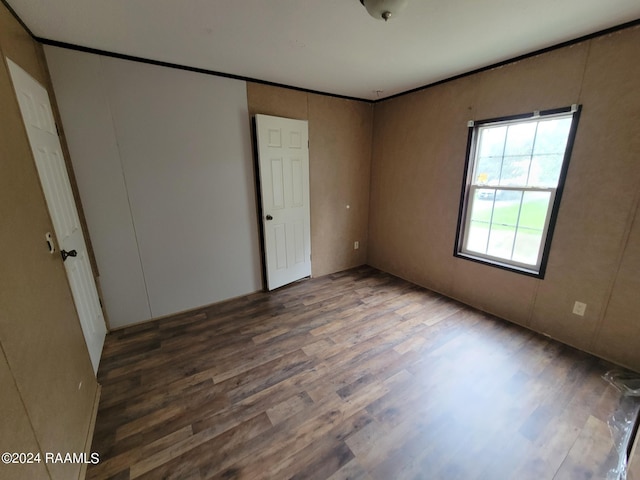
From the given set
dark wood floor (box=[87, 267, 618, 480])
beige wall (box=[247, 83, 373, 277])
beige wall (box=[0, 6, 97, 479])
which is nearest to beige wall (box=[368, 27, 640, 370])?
dark wood floor (box=[87, 267, 618, 480])

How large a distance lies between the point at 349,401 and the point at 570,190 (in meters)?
2.36

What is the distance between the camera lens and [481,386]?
1784mm

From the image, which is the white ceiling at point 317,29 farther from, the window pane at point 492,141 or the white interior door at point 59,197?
the window pane at point 492,141

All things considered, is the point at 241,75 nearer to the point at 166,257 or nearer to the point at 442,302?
the point at 166,257

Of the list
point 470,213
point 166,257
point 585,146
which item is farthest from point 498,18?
point 166,257

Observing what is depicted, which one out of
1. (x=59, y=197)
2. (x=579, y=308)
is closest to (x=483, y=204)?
(x=579, y=308)

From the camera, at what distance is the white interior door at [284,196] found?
2875mm

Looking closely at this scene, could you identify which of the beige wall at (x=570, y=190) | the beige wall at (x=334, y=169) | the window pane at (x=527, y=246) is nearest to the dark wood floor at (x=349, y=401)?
the beige wall at (x=570, y=190)

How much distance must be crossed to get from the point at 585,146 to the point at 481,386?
1.96 meters

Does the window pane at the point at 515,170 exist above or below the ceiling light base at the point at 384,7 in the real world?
below

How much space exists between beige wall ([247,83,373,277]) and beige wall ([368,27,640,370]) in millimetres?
756

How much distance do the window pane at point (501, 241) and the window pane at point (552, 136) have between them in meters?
0.73

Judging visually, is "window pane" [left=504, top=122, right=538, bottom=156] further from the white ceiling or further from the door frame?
the door frame

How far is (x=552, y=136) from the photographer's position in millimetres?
2131
